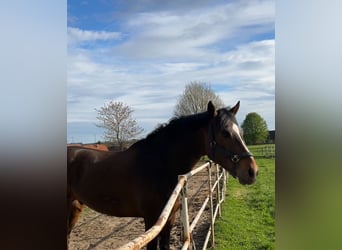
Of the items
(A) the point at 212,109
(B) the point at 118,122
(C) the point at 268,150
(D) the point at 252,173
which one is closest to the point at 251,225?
(D) the point at 252,173

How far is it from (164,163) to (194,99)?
0.45 metres

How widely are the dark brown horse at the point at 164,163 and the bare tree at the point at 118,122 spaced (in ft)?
0.37

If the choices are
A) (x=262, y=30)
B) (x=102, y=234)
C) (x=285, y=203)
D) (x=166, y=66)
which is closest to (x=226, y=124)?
(x=166, y=66)

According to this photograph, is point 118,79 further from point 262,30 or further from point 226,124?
point 262,30

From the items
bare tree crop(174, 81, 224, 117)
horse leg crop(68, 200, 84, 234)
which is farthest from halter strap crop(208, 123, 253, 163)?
horse leg crop(68, 200, 84, 234)

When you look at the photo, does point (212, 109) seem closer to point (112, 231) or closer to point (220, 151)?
point (220, 151)

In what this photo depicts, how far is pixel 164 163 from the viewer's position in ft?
4.59

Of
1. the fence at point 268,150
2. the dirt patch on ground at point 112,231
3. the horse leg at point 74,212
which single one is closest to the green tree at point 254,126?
the fence at point 268,150

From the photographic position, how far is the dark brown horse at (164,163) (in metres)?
1.33

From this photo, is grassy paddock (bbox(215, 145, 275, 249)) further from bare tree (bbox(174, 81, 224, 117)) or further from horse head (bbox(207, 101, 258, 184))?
bare tree (bbox(174, 81, 224, 117))

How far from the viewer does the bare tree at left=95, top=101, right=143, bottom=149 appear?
1322 mm

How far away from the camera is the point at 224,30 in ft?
3.02

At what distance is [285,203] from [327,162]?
3.1 inches

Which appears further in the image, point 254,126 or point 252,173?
point 252,173
